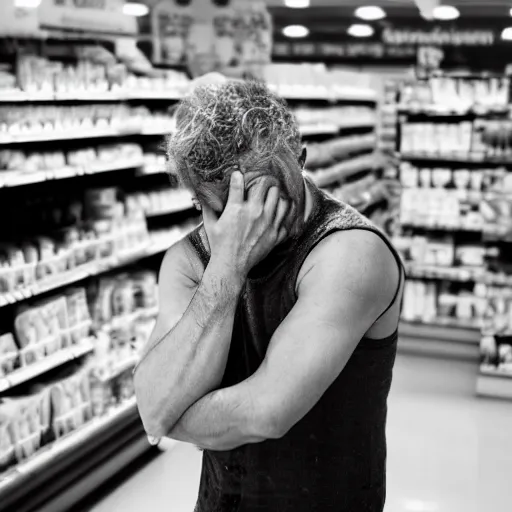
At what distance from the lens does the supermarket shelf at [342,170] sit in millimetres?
7863

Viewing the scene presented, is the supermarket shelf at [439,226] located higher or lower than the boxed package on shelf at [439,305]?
higher

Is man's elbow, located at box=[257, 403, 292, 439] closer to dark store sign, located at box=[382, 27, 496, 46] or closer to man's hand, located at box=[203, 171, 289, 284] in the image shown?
man's hand, located at box=[203, 171, 289, 284]

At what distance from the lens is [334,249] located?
3.91 feet

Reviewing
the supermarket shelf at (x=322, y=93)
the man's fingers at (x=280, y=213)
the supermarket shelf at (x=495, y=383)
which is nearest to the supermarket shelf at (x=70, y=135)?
the supermarket shelf at (x=322, y=93)

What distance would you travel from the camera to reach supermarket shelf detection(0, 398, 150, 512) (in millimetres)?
3098

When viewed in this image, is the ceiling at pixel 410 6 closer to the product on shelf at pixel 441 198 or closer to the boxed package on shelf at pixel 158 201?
the product on shelf at pixel 441 198

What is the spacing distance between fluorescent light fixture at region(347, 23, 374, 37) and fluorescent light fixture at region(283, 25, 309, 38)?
72 centimetres

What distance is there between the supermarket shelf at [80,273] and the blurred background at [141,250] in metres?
0.01

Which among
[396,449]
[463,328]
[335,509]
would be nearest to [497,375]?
[463,328]

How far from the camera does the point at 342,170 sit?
8.76m

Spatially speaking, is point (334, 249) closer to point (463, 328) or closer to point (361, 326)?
point (361, 326)

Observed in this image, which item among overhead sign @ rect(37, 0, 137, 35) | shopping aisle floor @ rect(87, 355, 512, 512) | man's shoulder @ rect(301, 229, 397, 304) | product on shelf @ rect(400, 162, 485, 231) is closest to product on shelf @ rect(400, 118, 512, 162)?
product on shelf @ rect(400, 162, 485, 231)

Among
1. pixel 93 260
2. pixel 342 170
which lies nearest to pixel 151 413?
pixel 93 260

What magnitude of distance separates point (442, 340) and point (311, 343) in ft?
16.6
